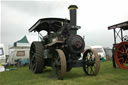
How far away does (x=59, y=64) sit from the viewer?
518 cm

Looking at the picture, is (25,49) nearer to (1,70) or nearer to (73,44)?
(1,70)

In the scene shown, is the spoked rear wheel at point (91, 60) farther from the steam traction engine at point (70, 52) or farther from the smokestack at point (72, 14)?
the smokestack at point (72, 14)

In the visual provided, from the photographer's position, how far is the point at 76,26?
571cm

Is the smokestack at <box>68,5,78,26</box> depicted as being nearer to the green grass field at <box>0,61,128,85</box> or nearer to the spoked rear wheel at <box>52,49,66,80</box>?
the spoked rear wheel at <box>52,49,66,80</box>

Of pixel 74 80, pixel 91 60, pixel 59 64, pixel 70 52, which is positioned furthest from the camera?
pixel 91 60

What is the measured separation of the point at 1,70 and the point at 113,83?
21.2ft

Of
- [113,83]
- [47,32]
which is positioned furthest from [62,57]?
[47,32]

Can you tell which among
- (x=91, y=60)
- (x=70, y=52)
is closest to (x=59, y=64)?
(x=70, y=52)

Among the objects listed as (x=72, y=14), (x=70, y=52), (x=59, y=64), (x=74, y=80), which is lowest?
(x=74, y=80)

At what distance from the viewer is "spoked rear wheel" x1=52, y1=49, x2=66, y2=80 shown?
4891mm

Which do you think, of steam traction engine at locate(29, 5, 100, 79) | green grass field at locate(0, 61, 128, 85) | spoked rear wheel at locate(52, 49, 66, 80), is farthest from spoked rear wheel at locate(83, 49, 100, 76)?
spoked rear wheel at locate(52, 49, 66, 80)

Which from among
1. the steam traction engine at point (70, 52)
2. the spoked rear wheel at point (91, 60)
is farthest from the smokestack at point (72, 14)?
the spoked rear wheel at point (91, 60)

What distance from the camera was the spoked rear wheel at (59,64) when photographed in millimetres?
4891

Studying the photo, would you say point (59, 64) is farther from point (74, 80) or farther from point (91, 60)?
point (91, 60)
